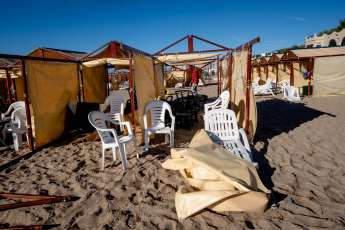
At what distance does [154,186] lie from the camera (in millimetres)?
3174

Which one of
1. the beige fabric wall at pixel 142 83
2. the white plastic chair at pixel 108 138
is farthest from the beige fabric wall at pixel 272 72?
the white plastic chair at pixel 108 138

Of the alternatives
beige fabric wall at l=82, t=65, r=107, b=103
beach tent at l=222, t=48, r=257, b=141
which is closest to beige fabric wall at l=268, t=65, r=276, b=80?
beach tent at l=222, t=48, r=257, b=141

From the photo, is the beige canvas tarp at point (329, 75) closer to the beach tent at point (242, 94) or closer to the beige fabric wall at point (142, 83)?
the beach tent at point (242, 94)

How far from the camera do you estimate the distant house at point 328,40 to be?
83.0 feet

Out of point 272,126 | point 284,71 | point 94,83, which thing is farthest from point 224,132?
point 284,71

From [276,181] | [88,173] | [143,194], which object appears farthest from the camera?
[88,173]

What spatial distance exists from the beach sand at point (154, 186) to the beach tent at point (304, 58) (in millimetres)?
8778

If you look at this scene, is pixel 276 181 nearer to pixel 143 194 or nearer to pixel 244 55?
pixel 143 194

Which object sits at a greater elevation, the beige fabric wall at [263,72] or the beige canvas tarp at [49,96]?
the beige fabric wall at [263,72]

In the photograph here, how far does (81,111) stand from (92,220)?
407cm

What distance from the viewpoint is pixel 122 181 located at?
11.0ft

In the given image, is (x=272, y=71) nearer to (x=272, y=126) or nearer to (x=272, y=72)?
(x=272, y=72)

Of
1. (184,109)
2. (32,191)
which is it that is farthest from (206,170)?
(184,109)

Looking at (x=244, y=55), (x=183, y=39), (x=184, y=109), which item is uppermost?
(x=183, y=39)
